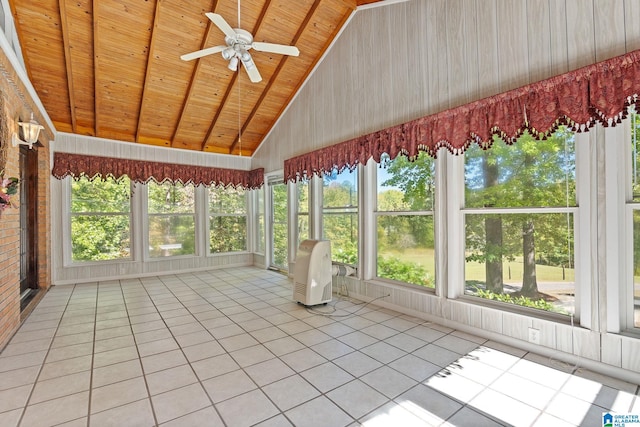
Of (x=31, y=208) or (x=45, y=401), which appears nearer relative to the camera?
(x=45, y=401)

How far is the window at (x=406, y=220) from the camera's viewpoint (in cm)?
347

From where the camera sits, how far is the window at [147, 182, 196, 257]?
6133mm

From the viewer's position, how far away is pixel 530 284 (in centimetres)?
271

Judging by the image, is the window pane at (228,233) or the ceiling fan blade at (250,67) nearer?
the ceiling fan blade at (250,67)

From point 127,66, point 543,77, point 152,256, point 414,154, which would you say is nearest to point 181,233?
point 152,256

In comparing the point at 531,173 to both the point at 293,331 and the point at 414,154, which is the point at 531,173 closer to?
the point at 414,154

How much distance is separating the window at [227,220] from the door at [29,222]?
2.91m

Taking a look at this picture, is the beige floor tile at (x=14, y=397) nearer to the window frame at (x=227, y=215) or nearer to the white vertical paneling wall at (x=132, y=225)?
the white vertical paneling wall at (x=132, y=225)

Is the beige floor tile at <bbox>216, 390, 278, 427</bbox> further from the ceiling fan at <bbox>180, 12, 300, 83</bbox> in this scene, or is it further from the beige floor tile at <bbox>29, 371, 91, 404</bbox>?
the ceiling fan at <bbox>180, 12, 300, 83</bbox>

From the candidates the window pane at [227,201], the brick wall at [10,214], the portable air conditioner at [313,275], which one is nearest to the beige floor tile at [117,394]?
the brick wall at [10,214]

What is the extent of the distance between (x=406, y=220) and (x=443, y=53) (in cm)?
191

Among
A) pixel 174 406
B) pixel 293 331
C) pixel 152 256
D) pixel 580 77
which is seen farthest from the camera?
pixel 152 256

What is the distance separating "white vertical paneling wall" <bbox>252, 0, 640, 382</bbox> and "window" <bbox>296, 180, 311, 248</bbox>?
1.04 m

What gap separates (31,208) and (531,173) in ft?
22.3
